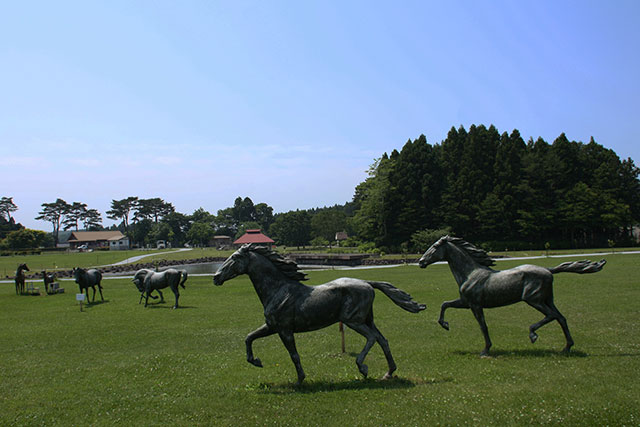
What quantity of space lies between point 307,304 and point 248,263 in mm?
1361

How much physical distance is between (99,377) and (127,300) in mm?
14640

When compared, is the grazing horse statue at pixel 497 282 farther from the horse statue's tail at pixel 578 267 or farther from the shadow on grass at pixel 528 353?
the shadow on grass at pixel 528 353

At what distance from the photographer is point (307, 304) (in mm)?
7262

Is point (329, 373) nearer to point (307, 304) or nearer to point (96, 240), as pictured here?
point (307, 304)

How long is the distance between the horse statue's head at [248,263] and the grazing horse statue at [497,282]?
3.12 m

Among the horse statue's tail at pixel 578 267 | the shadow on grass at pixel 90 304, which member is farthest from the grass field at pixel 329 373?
the shadow on grass at pixel 90 304

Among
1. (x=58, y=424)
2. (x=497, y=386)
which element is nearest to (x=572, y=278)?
(x=497, y=386)

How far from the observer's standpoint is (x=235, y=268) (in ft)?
24.7

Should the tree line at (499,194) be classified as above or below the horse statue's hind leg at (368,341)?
above

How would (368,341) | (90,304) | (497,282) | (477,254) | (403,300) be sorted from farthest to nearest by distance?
(90,304) < (477,254) < (497,282) < (403,300) < (368,341)

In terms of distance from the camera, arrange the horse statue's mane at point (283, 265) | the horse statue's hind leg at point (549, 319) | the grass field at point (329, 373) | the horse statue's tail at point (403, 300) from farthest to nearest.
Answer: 1. the horse statue's hind leg at point (549, 319)
2. the horse statue's mane at point (283, 265)
3. the horse statue's tail at point (403, 300)
4. the grass field at point (329, 373)

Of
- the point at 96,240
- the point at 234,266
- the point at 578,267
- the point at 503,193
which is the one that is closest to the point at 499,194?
the point at 503,193

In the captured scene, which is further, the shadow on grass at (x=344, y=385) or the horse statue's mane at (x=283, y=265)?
the horse statue's mane at (x=283, y=265)

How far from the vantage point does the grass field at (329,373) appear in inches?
239
